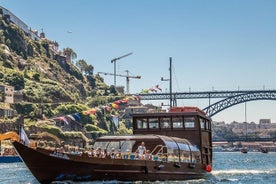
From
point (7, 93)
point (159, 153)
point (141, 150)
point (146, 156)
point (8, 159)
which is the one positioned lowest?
point (8, 159)

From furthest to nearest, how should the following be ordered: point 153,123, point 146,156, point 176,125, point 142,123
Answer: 1. point 142,123
2. point 153,123
3. point 176,125
4. point 146,156

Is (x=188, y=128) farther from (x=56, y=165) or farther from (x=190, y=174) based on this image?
(x=56, y=165)

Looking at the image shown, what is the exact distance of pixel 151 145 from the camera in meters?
39.1

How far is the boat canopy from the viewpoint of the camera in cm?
3784

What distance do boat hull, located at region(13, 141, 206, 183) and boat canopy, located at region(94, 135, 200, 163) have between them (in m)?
2.53

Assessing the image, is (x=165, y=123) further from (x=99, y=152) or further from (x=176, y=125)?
(x=99, y=152)

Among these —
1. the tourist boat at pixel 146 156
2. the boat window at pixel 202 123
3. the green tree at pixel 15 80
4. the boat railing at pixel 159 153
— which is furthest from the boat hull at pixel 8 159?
the green tree at pixel 15 80

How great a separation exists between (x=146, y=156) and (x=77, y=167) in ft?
15.2

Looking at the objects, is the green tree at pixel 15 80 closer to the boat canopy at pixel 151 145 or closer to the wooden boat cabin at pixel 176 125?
the wooden boat cabin at pixel 176 125

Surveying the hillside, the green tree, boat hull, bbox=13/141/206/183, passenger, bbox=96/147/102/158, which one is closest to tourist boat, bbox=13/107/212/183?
boat hull, bbox=13/141/206/183

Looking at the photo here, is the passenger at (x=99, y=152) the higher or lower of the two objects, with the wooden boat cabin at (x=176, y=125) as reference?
lower

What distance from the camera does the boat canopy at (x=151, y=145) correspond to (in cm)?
3784

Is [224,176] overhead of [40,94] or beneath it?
beneath

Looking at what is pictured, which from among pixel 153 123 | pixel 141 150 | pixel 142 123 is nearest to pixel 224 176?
pixel 153 123
